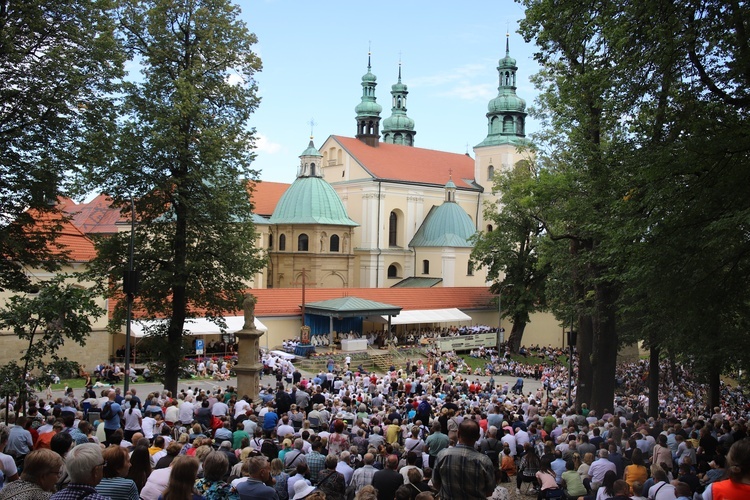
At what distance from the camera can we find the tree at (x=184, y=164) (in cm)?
1975

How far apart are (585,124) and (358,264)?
47.8 m

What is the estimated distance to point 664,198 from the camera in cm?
1241

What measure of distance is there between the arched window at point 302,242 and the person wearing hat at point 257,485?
167 feet

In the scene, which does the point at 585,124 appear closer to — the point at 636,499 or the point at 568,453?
the point at 568,453

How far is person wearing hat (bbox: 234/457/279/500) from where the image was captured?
21.8 feet

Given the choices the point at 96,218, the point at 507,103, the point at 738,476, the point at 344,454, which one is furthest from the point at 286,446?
the point at 507,103

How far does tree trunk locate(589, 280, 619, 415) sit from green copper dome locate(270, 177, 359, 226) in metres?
40.1

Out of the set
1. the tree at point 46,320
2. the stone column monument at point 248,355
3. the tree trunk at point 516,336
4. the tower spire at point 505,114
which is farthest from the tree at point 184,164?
the tower spire at point 505,114

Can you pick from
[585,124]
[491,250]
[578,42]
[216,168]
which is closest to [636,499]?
[578,42]

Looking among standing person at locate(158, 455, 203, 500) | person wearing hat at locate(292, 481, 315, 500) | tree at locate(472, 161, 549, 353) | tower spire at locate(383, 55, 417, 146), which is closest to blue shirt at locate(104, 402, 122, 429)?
person wearing hat at locate(292, 481, 315, 500)

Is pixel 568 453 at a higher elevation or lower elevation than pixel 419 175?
lower

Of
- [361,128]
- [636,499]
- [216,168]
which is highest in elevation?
[361,128]

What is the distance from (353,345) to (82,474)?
35.7 m

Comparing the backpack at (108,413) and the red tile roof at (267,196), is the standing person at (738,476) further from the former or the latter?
the red tile roof at (267,196)
